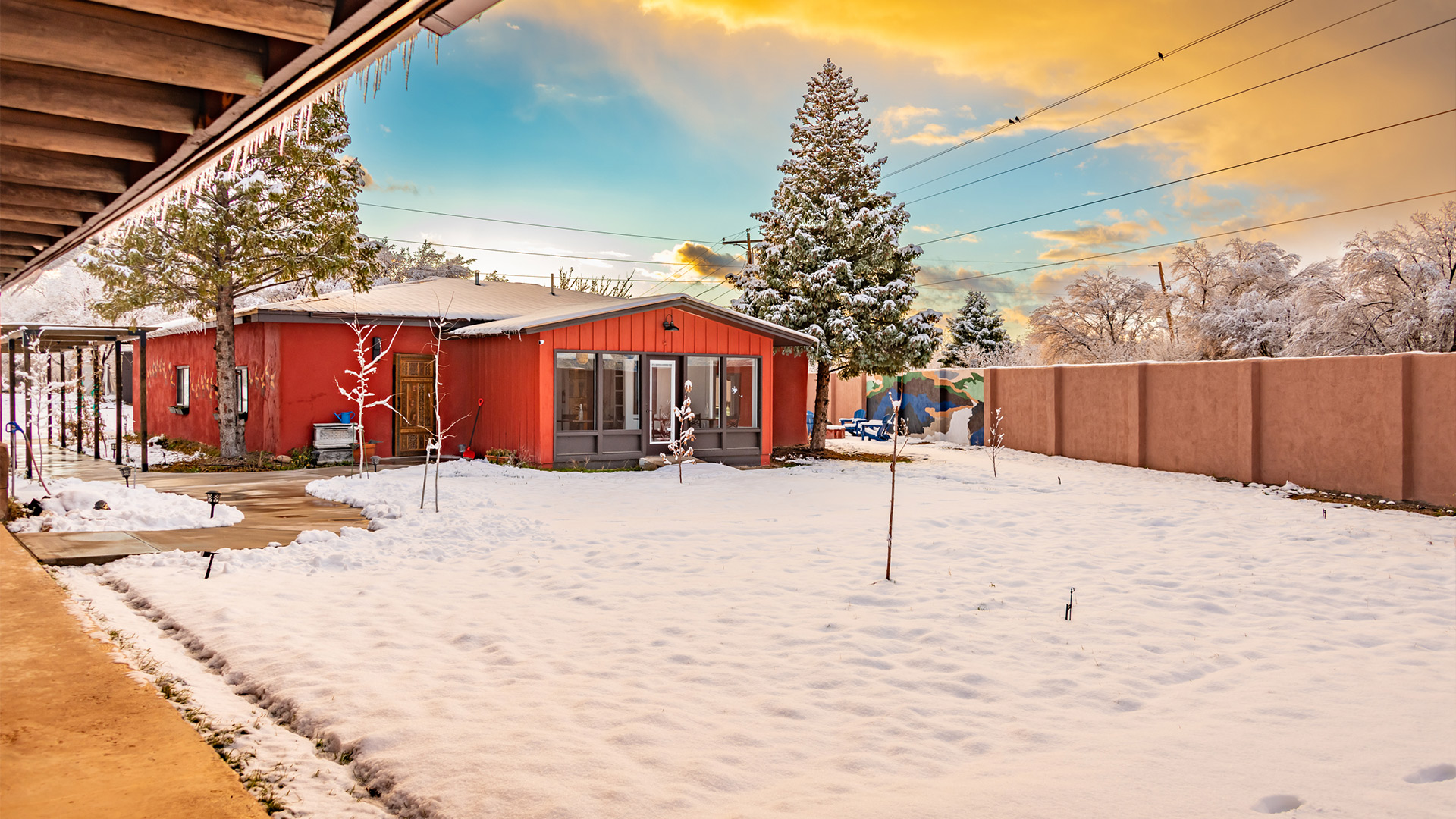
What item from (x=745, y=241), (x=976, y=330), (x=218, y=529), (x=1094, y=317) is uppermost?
(x=745, y=241)

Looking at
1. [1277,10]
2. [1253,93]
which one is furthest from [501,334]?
[1253,93]

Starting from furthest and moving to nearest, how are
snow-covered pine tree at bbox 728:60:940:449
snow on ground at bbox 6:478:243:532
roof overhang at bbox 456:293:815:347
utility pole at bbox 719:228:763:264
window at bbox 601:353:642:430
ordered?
utility pole at bbox 719:228:763:264 < snow-covered pine tree at bbox 728:60:940:449 < window at bbox 601:353:642:430 < roof overhang at bbox 456:293:815:347 < snow on ground at bbox 6:478:243:532

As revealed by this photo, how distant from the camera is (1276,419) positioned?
1375 cm

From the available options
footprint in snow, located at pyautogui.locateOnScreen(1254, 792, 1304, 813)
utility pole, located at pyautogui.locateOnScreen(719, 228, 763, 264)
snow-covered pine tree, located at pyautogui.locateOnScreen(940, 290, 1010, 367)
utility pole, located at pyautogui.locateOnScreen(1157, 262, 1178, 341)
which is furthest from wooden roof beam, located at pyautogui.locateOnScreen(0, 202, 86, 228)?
snow-covered pine tree, located at pyautogui.locateOnScreen(940, 290, 1010, 367)

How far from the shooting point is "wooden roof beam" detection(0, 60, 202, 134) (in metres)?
3.14

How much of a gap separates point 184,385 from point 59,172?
18.2 meters

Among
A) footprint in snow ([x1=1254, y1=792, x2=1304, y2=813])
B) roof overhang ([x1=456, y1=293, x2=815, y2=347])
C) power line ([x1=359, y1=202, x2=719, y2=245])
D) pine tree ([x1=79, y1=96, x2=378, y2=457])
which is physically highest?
power line ([x1=359, y1=202, x2=719, y2=245])

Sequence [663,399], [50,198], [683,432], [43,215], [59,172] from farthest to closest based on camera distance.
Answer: [663,399]
[683,432]
[43,215]
[50,198]
[59,172]

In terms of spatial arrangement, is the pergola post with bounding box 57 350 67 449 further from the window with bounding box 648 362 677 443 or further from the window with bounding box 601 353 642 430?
the window with bounding box 648 362 677 443

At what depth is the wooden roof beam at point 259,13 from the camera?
2.43 m

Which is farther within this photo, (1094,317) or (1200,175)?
(1094,317)

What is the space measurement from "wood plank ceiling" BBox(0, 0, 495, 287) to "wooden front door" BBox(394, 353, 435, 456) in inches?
484

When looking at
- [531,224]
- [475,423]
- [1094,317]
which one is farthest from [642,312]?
[531,224]

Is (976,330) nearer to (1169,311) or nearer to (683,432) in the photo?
(1169,311)
